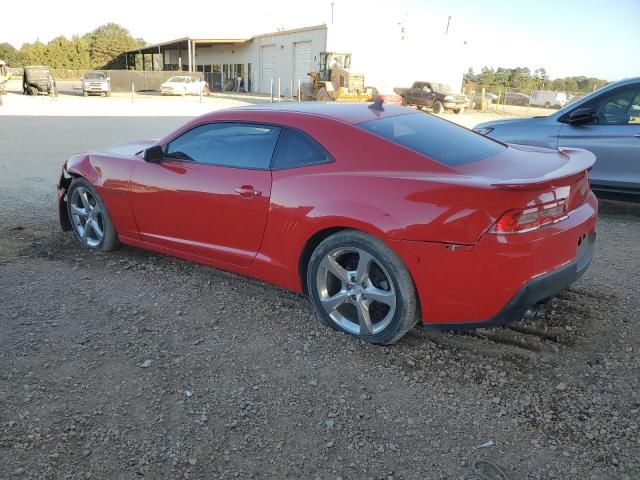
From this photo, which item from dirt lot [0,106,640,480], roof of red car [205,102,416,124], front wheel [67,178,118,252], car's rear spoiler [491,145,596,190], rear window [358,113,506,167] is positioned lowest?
dirt lot [0,106,640,480]

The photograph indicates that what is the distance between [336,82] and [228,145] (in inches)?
1083

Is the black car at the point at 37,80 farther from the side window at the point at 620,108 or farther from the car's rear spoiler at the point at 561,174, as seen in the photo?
the car's rear spoiler at the point at 561,174

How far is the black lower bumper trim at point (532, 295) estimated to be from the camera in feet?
9.29

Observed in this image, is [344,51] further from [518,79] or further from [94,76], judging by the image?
[518,79]

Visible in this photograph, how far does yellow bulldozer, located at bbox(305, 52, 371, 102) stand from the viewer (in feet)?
92.9

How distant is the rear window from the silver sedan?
2999mm

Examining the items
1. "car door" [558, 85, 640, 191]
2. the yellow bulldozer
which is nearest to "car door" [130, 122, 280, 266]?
"car door" [558, 85, 640, 191]

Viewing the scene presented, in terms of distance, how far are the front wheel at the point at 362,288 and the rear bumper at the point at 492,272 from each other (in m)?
0.09

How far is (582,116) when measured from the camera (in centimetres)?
625

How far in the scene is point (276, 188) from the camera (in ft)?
11.6

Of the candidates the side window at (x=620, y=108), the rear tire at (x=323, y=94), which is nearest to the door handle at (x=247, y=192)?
the side window at (x=620, y=108)

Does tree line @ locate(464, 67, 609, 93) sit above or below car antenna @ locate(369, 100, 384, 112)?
above

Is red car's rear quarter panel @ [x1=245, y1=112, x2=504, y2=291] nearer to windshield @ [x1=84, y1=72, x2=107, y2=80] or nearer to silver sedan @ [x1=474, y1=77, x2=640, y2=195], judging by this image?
silver sedan @ [x1=474, y1=77, x2=640, y2=195]

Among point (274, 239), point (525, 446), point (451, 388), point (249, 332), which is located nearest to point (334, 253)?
point (274, 239)
